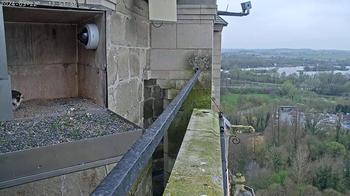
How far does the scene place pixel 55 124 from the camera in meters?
1.92

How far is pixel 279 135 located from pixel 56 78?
140 ft

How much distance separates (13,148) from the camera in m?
1.54

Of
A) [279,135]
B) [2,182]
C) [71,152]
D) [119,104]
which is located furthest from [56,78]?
[279,135]

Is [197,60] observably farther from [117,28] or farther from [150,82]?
[117,28]

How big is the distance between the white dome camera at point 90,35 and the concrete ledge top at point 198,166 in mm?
798

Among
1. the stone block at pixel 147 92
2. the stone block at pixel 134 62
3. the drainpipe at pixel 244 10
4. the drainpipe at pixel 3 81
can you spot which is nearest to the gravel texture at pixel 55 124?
the drainpipe at pixel 3 81

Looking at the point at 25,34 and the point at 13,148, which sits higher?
the point at 25,34

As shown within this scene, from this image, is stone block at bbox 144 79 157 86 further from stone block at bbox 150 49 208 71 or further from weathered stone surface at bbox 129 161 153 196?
weathered stone surface at bbox 129 161 153 196

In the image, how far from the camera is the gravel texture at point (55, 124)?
1.66m

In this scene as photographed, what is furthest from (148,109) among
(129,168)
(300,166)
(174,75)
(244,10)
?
(300,166)

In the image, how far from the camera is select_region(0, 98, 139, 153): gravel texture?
1655 mm

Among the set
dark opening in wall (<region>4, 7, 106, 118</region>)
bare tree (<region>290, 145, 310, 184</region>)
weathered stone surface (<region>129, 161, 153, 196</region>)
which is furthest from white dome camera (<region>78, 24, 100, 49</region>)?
bare tree (<region>290, 145, 310, 184</region>)

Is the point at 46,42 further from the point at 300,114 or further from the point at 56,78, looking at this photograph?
the point at 300,114

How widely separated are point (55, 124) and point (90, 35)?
0.58 meters
